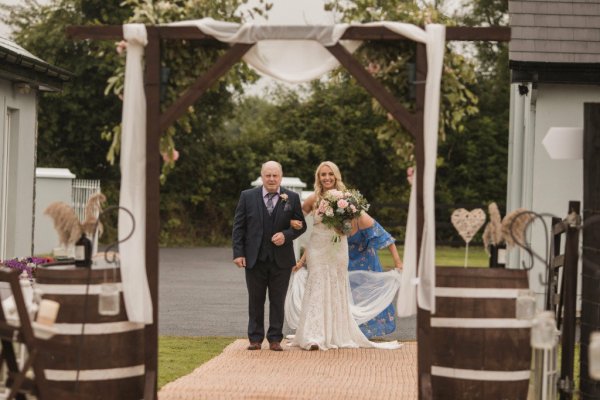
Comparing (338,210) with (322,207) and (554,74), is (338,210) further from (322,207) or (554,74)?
(554,74)

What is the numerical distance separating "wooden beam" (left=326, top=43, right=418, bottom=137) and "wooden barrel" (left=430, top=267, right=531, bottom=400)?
116 centimetres

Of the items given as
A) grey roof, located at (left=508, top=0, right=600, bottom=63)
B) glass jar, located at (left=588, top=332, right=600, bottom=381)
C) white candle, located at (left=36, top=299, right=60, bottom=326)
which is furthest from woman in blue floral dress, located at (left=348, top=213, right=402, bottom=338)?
glass jar, located at (left=588, top=332, right=600, bottom=381)

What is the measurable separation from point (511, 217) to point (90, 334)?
10.7 feet

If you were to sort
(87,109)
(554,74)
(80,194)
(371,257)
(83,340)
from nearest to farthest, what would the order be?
(83,340) → (371,257) → (554,74) → (80,194) → (87,109)

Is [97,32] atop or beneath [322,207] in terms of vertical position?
atop

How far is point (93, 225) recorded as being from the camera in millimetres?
8914

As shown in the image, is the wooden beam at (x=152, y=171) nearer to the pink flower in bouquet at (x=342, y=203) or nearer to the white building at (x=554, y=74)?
the pink flower in bouquet at (x=342, y=203)

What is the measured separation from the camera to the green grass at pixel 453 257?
28.1 metres

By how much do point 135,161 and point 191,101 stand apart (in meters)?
0.62

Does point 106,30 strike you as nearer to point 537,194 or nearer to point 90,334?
point 90,334

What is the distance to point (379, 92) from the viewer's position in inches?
346

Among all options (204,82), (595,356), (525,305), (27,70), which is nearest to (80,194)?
(27,70)

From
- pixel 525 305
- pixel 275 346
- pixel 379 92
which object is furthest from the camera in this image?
pixel 275 346

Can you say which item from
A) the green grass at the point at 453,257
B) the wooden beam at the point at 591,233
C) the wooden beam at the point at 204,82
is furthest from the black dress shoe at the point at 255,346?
the green grass at the point at 453,257
